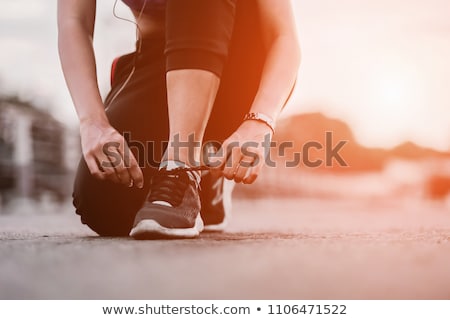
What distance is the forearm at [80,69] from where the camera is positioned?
Result: 102 cm

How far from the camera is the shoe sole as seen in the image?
0.95 metres

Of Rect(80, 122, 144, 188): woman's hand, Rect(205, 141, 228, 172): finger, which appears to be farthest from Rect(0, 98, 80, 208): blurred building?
Rect(205, 141, 228, 172): finger

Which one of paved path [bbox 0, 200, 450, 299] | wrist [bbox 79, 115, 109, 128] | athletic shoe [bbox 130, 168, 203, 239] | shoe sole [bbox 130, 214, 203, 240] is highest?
wrist [bbox 79, 115, 109, 128]

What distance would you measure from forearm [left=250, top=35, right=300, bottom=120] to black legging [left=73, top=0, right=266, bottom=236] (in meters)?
0.09

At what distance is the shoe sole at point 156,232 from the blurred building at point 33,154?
86.9 inches

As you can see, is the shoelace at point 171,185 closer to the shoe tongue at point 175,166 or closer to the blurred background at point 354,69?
the shoe tongue at point 175,166

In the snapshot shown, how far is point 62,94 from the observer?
157cm

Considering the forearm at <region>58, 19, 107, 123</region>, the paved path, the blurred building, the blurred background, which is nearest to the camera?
the paved path

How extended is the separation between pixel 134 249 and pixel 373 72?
74 cm

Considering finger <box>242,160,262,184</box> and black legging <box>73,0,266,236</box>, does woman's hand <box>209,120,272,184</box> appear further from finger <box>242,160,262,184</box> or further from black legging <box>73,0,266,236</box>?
black legging <box>73,0,266,236</box>

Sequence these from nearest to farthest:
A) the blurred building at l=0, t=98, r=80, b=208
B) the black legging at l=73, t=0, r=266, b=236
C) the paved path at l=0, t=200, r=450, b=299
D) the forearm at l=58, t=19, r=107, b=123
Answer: the paved path at l=0, t=200, r=450, b=299 → the forearm at l=58, t=19, r=107, b=123 → the black legging at l=73, t=0, r=266, b=236 → the blurred building at l=0, t=98, r=80, b=208

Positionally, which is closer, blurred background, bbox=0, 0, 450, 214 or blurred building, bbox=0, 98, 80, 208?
blurred background, bbox=0, 0, 450, 214

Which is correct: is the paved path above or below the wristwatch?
below

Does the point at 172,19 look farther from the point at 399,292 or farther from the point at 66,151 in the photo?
the point at 66,151
